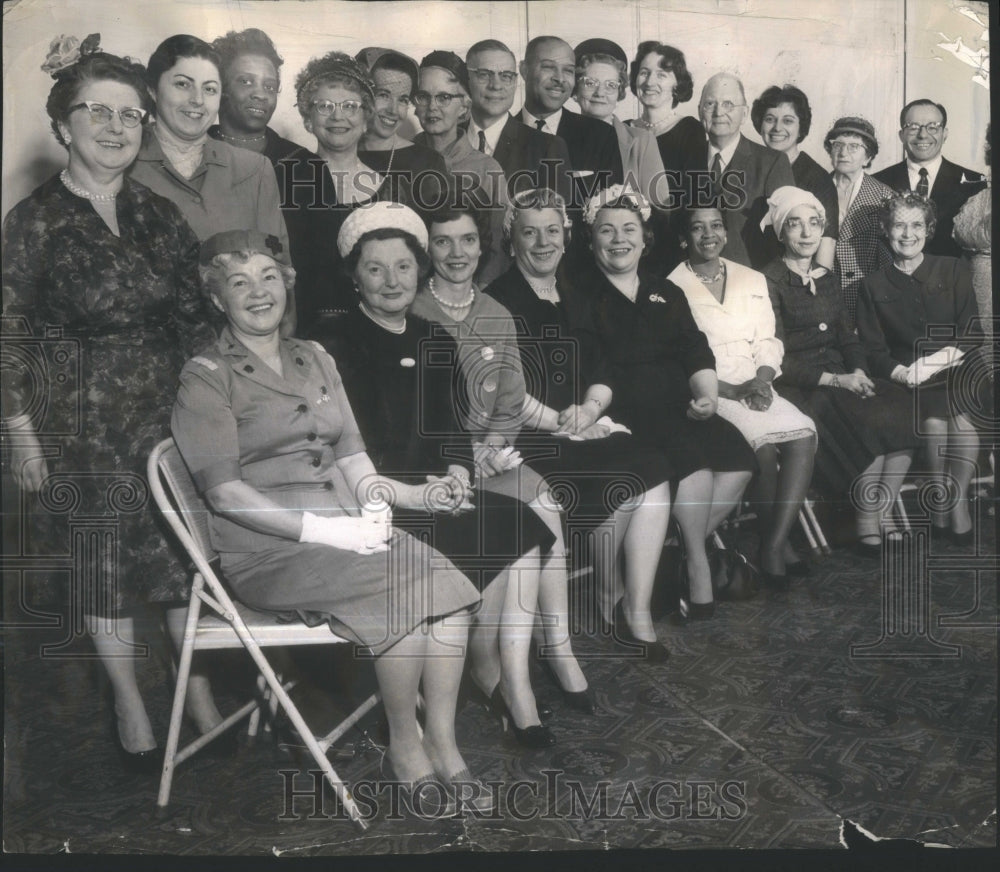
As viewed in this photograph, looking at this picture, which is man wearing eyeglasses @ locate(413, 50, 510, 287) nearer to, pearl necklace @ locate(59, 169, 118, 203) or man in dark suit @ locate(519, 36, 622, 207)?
man in dark suit @ locate(519, 36, 622, 207)

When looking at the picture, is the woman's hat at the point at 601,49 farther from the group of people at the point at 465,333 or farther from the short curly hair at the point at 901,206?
the short curly hair at the point at 901,206

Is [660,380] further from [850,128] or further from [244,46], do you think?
[244,46]

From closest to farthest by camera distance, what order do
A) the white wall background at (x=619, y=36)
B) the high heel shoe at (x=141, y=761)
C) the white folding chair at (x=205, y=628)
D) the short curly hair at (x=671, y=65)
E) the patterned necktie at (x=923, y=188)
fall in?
the white folding chair at (x=205, y=628)
the white wall background at (x=619, y=36)
the high heel shoe at (x=141, y=761)
the short curly hair at (x=671, y=65)
the patterned necktie at (x=923, y=188)

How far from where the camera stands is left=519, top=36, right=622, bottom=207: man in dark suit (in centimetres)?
366

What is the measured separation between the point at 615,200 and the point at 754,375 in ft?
2.38

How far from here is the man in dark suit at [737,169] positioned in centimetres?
375

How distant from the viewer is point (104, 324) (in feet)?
11.4

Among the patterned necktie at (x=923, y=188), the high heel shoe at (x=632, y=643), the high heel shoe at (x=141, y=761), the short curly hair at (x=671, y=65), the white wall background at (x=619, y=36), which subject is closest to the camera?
the white wall background at (x=619, y=36)

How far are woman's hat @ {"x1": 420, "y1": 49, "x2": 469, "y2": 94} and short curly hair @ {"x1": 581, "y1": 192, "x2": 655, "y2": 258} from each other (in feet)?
1.82

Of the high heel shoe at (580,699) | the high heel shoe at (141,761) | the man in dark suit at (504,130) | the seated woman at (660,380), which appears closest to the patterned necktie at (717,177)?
the seated woman at (660,380)

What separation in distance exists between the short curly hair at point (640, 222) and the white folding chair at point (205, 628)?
141cm

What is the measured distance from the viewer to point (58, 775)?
3.61m

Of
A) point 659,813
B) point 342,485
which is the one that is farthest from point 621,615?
point 342,485

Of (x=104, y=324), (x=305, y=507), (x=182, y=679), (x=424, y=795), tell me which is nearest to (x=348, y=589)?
(x=305, y=507)
